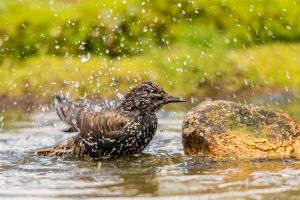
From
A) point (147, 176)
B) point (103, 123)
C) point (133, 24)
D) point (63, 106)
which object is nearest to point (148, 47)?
point (133, 24)

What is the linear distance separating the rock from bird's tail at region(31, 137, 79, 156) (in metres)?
1.21

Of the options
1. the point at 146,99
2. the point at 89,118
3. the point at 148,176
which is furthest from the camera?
the point at 146,99

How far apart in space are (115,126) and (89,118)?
0.34 meters

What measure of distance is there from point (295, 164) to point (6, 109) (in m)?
5.81

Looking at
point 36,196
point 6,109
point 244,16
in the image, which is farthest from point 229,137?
point 244,16

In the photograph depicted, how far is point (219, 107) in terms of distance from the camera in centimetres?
995

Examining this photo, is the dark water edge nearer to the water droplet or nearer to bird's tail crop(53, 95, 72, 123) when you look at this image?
bird's tail crop(53, 95, 72, 123)

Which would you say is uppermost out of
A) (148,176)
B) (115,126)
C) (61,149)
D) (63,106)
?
(63,106)

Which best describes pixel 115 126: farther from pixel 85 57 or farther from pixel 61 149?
pixel 85 57

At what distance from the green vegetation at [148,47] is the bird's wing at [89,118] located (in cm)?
365

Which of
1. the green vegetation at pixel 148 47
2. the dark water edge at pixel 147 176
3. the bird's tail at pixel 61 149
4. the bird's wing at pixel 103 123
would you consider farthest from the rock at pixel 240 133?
the green vegetation at pixel 148 47

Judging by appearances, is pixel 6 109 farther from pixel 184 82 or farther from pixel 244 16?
pixel 244 16

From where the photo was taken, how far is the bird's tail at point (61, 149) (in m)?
10.1

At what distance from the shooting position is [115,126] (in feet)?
32.3
